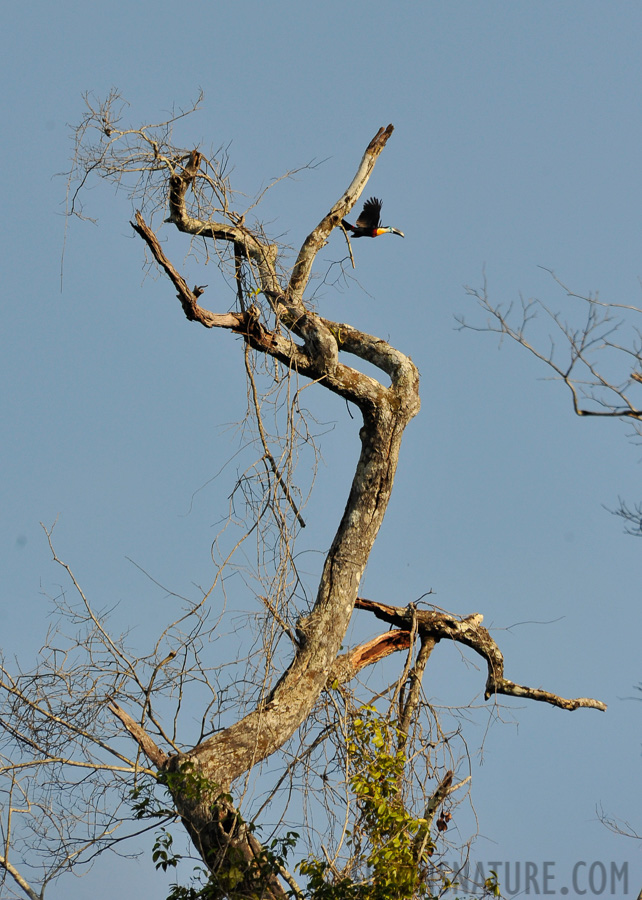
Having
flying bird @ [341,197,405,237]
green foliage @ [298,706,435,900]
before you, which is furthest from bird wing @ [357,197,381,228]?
green foliage @ [298,706,435,900]

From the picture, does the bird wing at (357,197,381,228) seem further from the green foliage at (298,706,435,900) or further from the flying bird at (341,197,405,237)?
the green foliage at (298,706,435,900)

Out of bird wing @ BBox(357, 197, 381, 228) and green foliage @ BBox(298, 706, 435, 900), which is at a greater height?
bird wing @ BBox(357, 197, 381, 228)

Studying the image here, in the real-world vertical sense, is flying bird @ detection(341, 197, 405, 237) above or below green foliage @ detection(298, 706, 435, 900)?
above

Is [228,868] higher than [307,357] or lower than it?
lower

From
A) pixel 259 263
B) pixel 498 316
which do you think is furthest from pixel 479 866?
pixel 259 263

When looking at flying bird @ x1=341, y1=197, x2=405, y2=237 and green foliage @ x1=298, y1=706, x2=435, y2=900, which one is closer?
green foliage @ x1=298, y1=706, x2=435, y2=900

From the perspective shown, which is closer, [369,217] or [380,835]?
[380,835]

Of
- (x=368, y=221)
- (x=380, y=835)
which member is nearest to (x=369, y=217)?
(x=368, y=221)

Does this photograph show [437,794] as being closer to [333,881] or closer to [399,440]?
[333,881]

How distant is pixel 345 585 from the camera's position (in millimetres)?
5156

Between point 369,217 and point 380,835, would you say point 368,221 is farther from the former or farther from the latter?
point 380,835

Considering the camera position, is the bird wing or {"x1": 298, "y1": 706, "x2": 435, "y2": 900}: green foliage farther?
the bird wing

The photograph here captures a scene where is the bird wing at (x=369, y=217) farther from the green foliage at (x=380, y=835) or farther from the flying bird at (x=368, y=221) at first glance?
the green foliage at (x=380, y=835)

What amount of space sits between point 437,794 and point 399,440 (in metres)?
2.08
